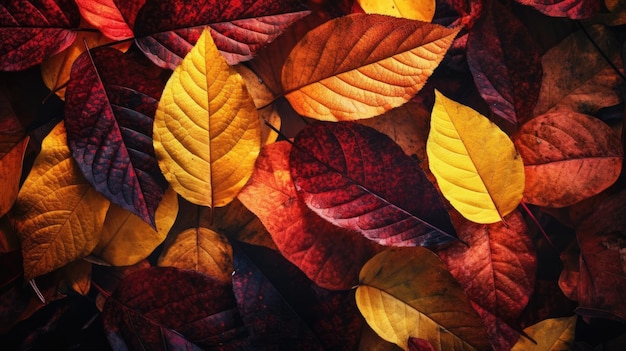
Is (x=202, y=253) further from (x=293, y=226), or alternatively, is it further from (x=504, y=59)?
(x=504, y=59)

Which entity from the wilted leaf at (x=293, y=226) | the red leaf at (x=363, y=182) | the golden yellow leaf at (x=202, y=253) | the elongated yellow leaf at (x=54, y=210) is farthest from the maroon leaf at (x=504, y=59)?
the elongated yellow leaf at (x=54, y=210)

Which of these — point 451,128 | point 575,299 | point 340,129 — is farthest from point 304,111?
point 575,299

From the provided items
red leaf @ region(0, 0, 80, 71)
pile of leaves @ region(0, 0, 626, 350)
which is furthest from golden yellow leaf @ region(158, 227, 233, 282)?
red leaf @ region(0, 0, 80, 71)

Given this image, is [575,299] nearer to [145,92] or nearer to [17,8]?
[145,92]

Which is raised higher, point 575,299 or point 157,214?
point 157,214

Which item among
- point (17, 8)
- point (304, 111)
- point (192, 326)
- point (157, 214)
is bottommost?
point (192, 326)

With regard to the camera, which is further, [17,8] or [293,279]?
[293,279]
